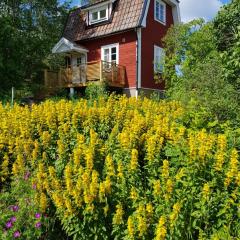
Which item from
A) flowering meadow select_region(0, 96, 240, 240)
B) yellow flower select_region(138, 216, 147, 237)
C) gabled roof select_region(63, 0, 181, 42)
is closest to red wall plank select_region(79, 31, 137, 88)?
gabled roof select_region(63, 0, 181, 42)

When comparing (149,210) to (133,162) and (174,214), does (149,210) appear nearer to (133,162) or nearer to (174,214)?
(174,214)

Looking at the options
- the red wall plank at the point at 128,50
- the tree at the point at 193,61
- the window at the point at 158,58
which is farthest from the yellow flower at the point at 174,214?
the window at the point at 158,58

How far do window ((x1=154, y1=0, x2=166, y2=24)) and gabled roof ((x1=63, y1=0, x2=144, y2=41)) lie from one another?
6.73 feet

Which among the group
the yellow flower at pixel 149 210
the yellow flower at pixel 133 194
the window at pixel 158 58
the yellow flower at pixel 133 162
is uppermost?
the window at pixel 158 58

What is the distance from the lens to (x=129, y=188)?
3693 millimetres

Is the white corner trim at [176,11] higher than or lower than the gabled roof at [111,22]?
higher

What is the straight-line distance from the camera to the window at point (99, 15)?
2038cm

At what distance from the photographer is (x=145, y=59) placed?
19516 mm

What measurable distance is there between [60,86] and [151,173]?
55.2 feet

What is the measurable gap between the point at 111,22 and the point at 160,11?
3288mm

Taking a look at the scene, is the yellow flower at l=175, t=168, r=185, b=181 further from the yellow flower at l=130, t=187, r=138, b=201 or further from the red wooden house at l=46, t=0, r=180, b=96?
the red wooden house at l=46, t=0, r=180, b=96

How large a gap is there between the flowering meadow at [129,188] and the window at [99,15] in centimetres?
1651

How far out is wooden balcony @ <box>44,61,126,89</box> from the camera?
1820cm

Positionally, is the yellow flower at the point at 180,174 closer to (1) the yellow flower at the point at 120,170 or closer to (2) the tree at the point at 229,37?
(1) the yellow flower at the point at 120,170
